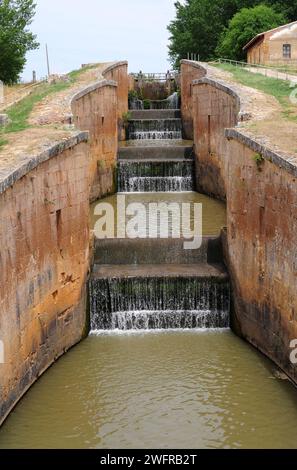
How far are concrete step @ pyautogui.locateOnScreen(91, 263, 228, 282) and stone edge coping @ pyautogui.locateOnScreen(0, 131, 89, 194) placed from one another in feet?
9.34

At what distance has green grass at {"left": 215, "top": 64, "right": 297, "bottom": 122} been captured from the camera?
18.3m

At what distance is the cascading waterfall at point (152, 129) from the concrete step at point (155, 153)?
358 cm

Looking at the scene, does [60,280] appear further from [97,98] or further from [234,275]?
[97,98]

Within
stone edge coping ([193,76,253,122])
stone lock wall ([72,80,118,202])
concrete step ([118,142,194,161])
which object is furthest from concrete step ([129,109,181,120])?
stone edge coping ([193,76,253,122])

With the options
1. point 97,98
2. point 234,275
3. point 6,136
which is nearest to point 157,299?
point 234,275

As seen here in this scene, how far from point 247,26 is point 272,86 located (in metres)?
18.4

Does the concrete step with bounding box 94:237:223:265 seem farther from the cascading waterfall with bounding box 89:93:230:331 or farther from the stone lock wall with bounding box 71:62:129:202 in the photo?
the stone lock wall with bounding box 71:62:129:202

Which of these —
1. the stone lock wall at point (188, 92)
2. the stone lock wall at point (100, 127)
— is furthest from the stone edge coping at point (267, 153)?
the stone lock wall at point (188, 92)

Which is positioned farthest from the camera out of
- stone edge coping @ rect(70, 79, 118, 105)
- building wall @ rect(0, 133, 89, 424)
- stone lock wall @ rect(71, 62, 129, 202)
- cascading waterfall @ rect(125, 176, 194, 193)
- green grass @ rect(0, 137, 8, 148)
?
cascading waterfall @ rect(125, 176, 194, 193)

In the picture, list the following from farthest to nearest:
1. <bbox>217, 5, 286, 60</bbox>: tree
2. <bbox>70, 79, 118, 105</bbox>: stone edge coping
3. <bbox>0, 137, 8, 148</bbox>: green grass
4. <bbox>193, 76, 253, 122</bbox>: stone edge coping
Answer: <bbox>217, 5, 286, 60</bbox>: tree, <bbox>70, 79, 118, 105</bbox>: stone edge coping, <bbox>193, 76, 253, 122</bbox>: stone edge coping, <bbox>0, 137, 8, 148</bbox>: green grass

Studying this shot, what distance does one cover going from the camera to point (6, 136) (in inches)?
605

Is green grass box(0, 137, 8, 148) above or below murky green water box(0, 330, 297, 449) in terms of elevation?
above

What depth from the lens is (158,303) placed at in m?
14.5
